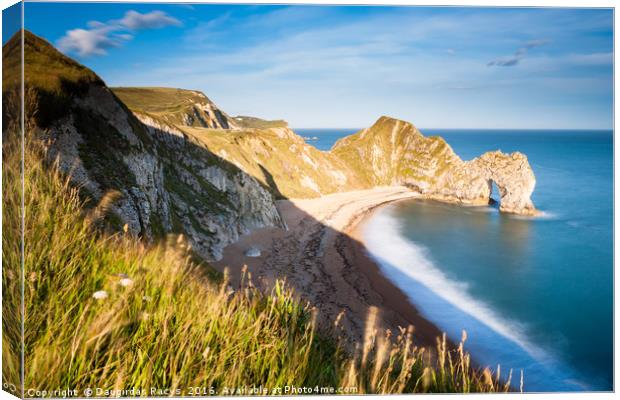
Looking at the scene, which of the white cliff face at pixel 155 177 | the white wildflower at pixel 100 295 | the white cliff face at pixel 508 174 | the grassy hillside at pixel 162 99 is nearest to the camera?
the white wildflower at pixel 100 295

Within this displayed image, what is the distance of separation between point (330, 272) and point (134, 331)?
1834 centimetres

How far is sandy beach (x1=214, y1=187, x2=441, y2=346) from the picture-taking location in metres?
17.3

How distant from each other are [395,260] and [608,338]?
54.2 feet

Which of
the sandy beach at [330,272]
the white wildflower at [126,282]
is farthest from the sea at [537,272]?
the white wildflower at [126,282]

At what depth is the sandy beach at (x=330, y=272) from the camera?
17328mm

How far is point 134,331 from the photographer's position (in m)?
3.52

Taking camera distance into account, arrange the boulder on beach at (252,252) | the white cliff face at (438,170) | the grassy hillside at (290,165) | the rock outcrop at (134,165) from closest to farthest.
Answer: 1. the rock outcrop at (134,165)
2. the boulder on beach at (252,252)
3. the white cliff face at (438,170)
4. the grassy hillside at (290,165)

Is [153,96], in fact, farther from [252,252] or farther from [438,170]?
[438,170]

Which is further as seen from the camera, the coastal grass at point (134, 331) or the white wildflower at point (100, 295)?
the white wildflower at point (100, 295)

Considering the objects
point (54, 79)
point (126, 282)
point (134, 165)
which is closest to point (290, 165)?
point (134, 165)

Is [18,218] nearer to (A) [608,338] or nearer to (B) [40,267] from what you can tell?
(B) [40,267]

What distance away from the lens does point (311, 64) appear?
1005 cm

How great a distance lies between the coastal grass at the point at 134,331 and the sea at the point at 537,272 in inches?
211

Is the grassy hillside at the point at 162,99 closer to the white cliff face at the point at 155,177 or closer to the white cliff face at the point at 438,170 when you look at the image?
the white cliff face at the point at 155,177
